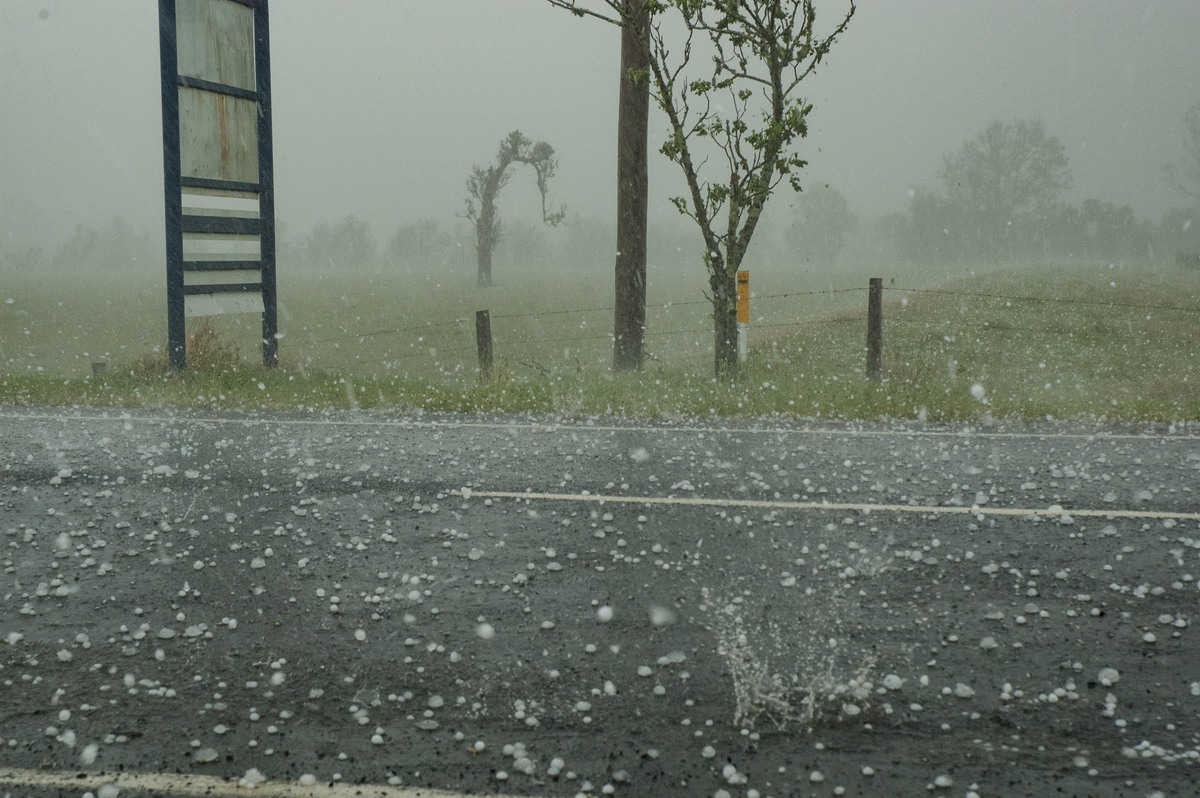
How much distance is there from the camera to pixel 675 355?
87.8 ft

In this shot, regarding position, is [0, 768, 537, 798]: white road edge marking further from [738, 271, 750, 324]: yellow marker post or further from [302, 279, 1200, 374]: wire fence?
[302, 279, 1200, 374]: wire fence

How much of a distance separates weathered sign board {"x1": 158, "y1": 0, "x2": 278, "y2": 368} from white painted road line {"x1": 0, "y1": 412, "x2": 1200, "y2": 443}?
327 cm

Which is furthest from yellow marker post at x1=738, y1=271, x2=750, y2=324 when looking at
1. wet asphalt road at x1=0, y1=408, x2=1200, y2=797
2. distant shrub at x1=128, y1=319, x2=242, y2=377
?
distant shrub at x1=128, y1=319, x2=242, y2=377

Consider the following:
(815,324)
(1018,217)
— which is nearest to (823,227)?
(1018,217)

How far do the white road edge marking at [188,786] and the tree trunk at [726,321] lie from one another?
11.5 meters

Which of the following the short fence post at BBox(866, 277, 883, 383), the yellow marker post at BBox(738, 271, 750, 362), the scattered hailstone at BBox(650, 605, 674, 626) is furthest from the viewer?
the short fence post at BBox(866, 277, 883, 383)

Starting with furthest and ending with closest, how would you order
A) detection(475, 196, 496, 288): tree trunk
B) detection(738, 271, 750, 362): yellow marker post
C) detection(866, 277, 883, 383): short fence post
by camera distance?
detection(475, 196, 496, 288): tree trunk
detection(866, 277, 883, 383): short fence post
detection(738, 271, 750, 362): yellow marker post

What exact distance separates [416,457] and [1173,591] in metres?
6.20

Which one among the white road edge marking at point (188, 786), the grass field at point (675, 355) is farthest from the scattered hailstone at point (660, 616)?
the grass field at point (675, 355)

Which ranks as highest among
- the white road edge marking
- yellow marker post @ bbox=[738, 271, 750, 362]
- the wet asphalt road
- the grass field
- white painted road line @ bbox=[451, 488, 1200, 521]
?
yellow marker post @ bbox=[738, 271, 750, 362]

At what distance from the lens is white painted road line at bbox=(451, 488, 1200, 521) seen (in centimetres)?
689

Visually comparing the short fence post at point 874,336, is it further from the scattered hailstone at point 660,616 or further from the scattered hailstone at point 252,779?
the scattered hailstone at point 252,779

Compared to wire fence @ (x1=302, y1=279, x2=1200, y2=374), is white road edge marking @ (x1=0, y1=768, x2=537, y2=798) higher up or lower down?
lower down

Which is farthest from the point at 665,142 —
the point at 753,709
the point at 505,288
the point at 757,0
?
the point at 505,288
